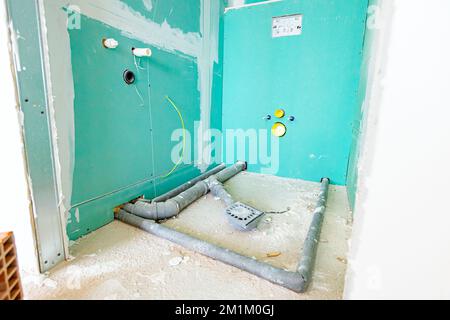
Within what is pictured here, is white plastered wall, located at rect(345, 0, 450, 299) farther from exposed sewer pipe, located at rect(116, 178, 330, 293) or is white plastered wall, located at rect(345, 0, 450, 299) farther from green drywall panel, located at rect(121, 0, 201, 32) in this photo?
green drywall panel, located at rect(121, 0, 201, 32)

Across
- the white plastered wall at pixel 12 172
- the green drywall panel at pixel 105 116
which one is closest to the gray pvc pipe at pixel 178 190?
the green drywall panel at pixel 105 116

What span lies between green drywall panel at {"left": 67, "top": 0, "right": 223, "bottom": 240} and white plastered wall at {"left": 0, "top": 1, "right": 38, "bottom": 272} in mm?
184

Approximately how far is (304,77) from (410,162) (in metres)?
1.58

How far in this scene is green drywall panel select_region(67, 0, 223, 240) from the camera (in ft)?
3.33

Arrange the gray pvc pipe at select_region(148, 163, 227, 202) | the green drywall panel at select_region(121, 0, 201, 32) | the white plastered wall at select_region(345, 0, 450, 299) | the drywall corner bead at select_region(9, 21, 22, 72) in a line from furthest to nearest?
the gray pvc pipe at select_region(148, 163, 227, 202) < the green drywall panel at select_region(121, 0, 201, 32) < the drywall corner bead at select_region(9, 21, 22, 72) < the white plastered wall at select_region(345, 0, 450, 299)

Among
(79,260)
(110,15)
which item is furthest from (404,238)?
(110,15)

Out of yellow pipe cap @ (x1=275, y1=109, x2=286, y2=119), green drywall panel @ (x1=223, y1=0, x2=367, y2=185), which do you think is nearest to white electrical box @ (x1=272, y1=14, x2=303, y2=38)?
green drywall panel @ (x1=223, y1=0, x2=367, y2=185)

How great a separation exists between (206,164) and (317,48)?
128 centimetres

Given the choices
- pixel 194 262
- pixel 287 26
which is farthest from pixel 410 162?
pixel 287 26

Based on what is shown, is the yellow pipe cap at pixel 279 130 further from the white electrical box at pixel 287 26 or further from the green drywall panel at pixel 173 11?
the green drywall panel at pixel 173 11

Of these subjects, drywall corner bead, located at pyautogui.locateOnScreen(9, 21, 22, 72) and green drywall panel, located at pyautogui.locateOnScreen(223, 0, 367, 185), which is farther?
green drywall panel, located at pyautogui.locateOnScreen(223, 0, 367, 185)

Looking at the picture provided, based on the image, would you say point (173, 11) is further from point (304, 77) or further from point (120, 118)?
point (304, 77)
